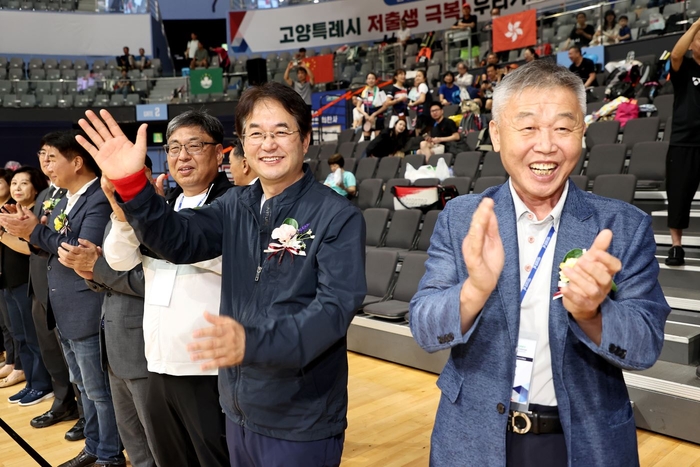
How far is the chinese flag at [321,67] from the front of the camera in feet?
39.0

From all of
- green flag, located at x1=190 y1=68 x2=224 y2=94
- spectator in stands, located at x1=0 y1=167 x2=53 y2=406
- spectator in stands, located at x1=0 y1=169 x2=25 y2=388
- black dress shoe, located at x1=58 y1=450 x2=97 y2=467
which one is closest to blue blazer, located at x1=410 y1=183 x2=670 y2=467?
black dress shoe, located at x1=58 y1=450 x2=97 y2=467

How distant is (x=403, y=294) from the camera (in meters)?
4.66

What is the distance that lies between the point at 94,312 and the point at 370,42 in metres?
13.1

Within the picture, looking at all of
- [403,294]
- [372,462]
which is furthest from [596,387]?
[403,294]

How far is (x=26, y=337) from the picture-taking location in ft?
13.4

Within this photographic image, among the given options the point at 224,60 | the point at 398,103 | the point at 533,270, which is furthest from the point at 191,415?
the point at 224,60

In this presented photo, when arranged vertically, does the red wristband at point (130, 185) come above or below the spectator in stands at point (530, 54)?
below

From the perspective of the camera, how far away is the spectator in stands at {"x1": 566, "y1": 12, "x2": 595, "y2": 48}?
28.0ft

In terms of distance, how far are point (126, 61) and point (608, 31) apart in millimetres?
11708

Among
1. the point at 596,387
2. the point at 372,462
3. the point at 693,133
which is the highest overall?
the point at 693,133

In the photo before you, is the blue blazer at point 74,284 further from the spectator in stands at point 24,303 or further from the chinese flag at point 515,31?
the chinese flag at point 515,31

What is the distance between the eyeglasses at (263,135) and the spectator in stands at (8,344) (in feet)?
10.9

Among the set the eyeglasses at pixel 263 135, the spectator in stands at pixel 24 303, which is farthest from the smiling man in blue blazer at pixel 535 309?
the spectator in stands at pixel 24 303

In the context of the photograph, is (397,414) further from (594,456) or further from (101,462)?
(594,456)
